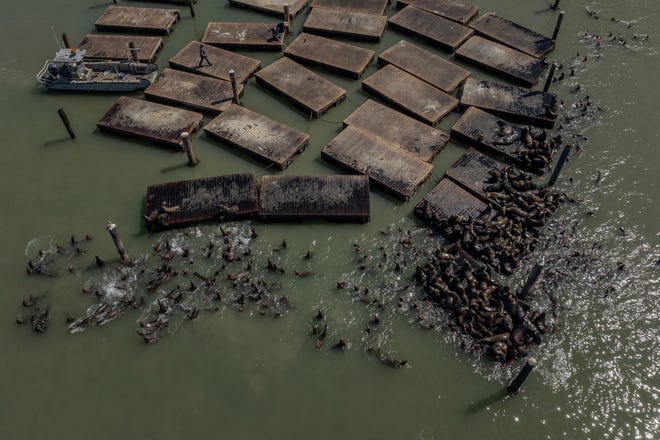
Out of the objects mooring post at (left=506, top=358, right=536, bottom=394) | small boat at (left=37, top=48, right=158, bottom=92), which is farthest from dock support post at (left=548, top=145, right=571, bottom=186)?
small boat at (left=37, top=48, right=158, bottom=92)

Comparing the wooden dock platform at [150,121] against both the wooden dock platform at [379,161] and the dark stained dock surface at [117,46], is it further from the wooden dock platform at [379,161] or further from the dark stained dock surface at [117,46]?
the wooden dock platform at [379,161]

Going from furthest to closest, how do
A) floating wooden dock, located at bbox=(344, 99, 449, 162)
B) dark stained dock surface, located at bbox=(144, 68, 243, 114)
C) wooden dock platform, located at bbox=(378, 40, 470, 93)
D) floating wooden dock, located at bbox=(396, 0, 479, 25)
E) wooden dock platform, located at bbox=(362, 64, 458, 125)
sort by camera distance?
floating wooden dock, located at bbox=(396, 0, 479, 25), wooden dock platform, located at bbox=(378, 40, 470, 93), dark stained dock surface, located at bbox=(144, 68, 243, 114), wooden dock platform, located at bbox=(362, 64, 458, 125), floating wooden dock, located at bbox=(344, 99, 449, 162)

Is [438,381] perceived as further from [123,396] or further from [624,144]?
[624,144]

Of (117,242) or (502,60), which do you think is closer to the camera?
(117,242)

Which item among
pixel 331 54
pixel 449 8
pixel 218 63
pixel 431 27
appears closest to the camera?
pixel 218 63

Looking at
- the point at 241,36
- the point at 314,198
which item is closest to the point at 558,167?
the point at 314,198

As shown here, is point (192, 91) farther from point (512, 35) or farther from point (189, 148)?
point (512, 35)

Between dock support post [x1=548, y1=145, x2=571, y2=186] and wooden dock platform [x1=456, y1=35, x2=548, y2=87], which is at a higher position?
wooden dock platform [x1=456, y1=35, x2=548, y2=87]

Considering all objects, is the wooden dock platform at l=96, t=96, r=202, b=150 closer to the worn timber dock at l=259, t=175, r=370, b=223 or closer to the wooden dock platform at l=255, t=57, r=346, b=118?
the wooden dock platform at l=255, t=57, r=346, b=118
